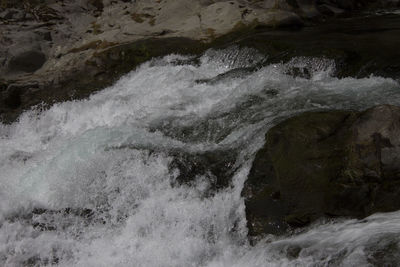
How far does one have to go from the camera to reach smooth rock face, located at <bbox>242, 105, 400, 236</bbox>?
14.1ft

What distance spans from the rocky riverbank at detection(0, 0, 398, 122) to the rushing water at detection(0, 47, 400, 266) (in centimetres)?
108

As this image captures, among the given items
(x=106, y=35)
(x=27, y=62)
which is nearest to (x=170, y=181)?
(x=106, y=35)

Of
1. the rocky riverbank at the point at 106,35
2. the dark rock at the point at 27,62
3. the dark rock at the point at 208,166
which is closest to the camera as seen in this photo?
the dark rock at the point at 208,166

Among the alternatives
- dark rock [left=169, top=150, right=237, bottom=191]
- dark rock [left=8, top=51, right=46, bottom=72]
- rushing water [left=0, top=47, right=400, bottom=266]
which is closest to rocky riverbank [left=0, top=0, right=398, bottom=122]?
dark rock [left=8, top=51, right=46, bottom=72]

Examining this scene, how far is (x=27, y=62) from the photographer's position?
10.2m

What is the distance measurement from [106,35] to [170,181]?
6.00 meters

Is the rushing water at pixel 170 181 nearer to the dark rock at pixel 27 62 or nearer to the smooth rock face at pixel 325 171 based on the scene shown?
the smooth rock face at pixel 325 171

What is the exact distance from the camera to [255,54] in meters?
8.53

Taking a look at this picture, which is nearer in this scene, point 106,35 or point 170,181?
Result: point 170,181

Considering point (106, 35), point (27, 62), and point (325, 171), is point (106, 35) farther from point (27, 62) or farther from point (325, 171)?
point (325, 171)

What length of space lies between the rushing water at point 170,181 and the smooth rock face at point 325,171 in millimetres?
198

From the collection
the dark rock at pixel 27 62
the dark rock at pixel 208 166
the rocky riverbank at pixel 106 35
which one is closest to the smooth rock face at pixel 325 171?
the dark rock at pixel 208 166

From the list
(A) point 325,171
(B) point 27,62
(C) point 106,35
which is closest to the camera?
(A) point 325,171

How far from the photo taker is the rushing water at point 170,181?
170 inches
